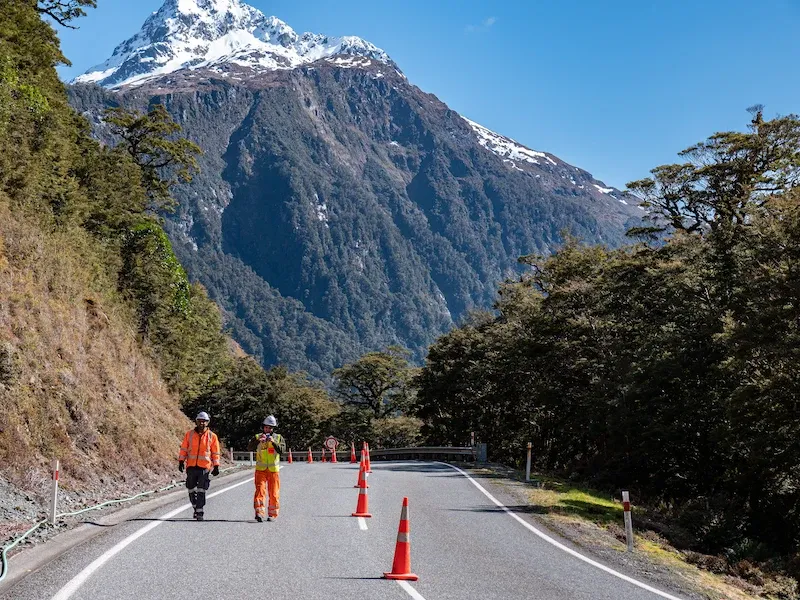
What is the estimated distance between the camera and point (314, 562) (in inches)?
357

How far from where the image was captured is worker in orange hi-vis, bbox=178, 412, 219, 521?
12172 millimetres

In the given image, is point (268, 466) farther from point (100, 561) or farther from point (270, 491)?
point (100, 561)

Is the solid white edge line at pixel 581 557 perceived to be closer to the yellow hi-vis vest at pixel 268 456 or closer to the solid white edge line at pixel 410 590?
the solid white edge line at pixel 410 590

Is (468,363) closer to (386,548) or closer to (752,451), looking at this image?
(752,451)

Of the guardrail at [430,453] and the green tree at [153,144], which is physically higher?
the green tree at [153,144]

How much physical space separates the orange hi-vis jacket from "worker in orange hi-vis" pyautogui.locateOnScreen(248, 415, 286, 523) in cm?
59

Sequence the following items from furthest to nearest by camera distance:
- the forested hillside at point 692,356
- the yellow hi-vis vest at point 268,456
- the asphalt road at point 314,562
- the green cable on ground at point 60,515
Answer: the forested hillside at point 692,356
the yellow hi-vis vest at point 268,456
the green cable on ground at point 60,515
the asphalt road at point 314,562

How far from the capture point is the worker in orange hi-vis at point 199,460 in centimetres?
1217

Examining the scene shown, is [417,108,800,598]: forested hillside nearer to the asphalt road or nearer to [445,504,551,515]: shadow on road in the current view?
[445,504,551,515]: shadow on road

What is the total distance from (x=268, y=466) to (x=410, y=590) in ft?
17.0

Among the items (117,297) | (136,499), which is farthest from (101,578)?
(117,297)

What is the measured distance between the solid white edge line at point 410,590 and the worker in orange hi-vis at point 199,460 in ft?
15.8

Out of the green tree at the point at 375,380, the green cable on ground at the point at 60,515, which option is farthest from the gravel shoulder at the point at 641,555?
the green tree at the point at 375,380

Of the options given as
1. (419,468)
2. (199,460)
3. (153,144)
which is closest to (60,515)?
(199,460)
